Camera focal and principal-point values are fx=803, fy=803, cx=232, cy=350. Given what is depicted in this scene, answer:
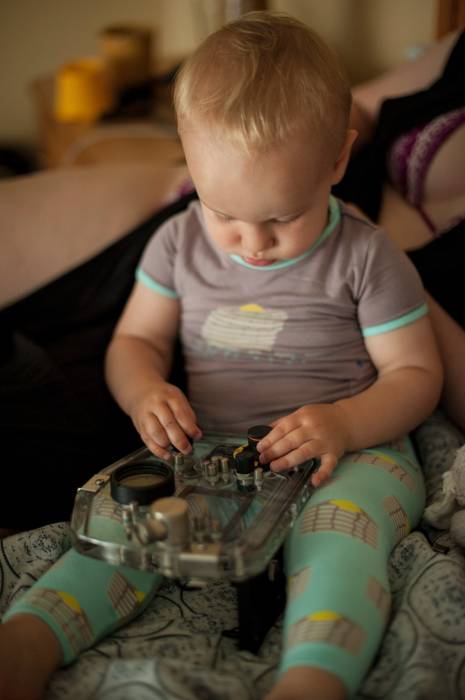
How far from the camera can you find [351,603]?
27.8 inches

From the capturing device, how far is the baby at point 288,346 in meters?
0.72

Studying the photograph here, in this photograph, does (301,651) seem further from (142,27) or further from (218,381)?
(142,27)

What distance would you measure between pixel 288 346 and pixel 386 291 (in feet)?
0.46

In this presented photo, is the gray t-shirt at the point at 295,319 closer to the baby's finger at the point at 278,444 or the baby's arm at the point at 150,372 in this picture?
the baby's arm at the point at 150,372

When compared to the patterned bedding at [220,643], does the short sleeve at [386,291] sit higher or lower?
higher

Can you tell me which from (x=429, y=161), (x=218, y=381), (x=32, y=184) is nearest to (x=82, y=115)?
(x=32, y=184)

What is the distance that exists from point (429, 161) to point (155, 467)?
0.69 m

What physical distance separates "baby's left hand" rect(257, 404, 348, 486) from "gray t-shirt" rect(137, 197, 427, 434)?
119 mm

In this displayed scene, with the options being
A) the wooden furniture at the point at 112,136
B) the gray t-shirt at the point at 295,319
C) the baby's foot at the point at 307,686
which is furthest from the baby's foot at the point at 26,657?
the wooden furniture at the point at 112,136

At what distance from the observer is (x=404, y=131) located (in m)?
1.27

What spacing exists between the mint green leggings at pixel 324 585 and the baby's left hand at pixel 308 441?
0.08 feet

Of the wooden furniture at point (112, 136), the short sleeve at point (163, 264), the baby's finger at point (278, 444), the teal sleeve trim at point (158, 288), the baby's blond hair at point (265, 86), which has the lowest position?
the wooden furniture at point (112, 136)

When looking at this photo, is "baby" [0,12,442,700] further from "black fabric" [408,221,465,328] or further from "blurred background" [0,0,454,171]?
"blurred background" [0,0,454,171]

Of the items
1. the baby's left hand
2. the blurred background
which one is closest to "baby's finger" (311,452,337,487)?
the baby's left hand
